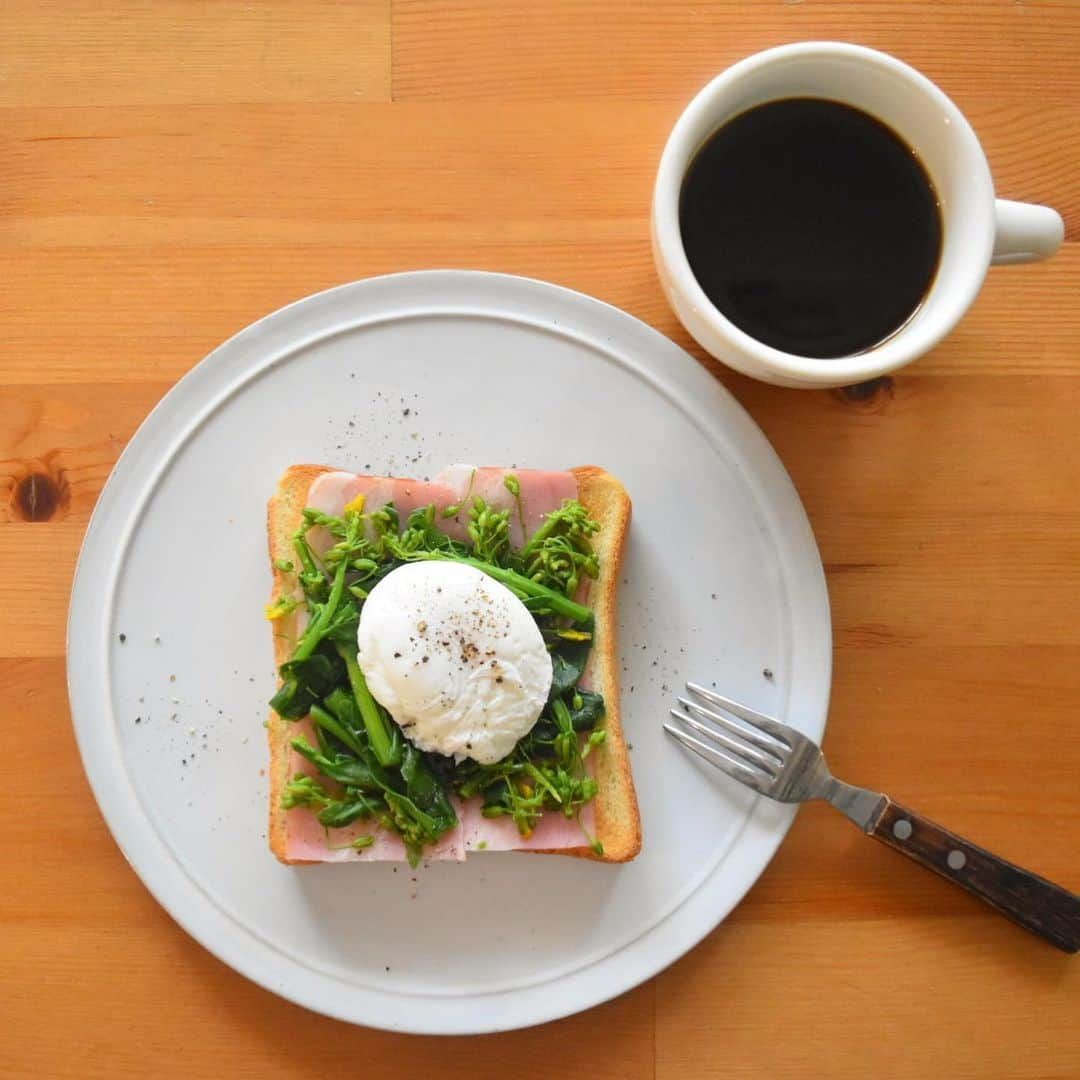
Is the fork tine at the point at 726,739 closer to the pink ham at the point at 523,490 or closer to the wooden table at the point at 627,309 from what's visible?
the wooden table at the point at 627,309

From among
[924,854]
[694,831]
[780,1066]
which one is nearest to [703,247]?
[694,831]

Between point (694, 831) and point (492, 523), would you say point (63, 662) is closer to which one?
point (492, 523)

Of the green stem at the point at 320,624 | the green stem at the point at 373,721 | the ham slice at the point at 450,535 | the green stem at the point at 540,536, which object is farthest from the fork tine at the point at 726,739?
the green stem at the point at 320,624

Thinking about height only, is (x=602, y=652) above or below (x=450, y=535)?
below

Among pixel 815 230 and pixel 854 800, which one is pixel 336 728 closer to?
pixel 854 800

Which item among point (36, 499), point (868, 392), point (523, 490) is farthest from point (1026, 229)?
point (36, 499)

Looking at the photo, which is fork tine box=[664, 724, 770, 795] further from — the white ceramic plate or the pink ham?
the pink ham
